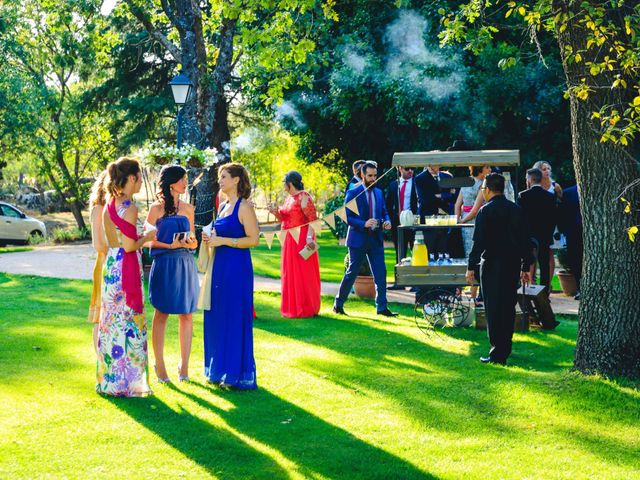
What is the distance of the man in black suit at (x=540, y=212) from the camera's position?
1222cm

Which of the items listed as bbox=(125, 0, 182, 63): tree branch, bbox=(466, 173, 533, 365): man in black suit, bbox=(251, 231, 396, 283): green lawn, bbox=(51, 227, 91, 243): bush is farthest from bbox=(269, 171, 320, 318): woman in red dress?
bbox=(51, 227, 91, 243): bush

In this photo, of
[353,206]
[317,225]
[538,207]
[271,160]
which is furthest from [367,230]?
[271,160]

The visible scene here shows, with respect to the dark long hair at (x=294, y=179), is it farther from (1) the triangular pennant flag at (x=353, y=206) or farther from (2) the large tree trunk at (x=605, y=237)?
(2) the large tree trunk at (x=605, y=237)

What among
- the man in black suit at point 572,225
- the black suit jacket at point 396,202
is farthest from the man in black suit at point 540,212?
the black suit jacket at point 396,202

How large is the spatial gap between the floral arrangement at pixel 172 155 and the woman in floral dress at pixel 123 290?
181 inches

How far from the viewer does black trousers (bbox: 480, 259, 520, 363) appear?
8.82 meters

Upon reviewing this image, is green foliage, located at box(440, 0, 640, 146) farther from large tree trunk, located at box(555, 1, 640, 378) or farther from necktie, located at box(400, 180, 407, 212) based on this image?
necktie, located at box(400, 180, 407, 212)

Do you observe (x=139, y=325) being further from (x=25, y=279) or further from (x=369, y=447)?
(x=25, y=279)

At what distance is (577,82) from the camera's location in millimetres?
7801

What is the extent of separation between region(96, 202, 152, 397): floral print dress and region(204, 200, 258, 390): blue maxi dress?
68cm

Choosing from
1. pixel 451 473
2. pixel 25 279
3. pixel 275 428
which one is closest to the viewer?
pixel 451 473

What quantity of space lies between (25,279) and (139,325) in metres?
11.4

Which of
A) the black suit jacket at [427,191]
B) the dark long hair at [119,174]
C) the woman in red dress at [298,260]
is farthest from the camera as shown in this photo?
the black suit jacket at [427,191]

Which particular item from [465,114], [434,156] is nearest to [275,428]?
[434,156]
